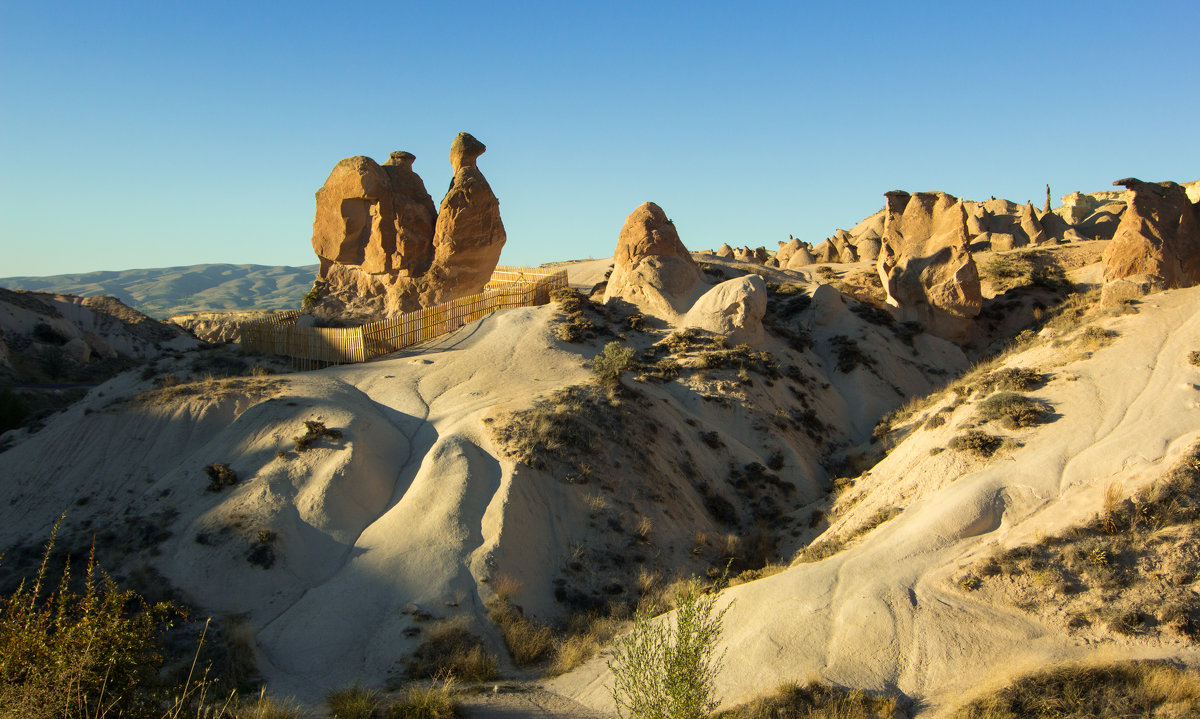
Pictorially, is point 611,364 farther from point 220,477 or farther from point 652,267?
point 220,477

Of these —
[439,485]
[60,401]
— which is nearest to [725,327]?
[439,485]

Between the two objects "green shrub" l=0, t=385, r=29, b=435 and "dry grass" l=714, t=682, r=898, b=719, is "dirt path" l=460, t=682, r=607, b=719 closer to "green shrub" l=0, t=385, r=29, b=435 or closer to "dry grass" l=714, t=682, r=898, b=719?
"dry grass" l=714, t=682, r=898, b=719

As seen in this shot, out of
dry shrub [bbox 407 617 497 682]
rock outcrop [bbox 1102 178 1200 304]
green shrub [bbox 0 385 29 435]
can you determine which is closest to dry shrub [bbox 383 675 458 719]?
dry shrub [bbox 407 617 497 682]

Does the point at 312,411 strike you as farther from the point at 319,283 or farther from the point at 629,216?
the point at 319,283

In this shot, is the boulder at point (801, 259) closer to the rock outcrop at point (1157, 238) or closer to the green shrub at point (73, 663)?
the rock outcrop at point (1157, 238)

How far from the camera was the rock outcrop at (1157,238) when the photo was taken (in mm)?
18406

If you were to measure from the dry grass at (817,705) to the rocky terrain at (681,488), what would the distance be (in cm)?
27

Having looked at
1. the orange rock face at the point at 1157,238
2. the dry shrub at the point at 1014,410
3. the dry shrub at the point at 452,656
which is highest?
the orange rock face at the point at 1157,238

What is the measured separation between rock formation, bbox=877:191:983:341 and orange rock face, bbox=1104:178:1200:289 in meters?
6.35

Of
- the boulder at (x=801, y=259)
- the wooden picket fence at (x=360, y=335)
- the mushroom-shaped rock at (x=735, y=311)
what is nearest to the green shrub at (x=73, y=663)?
the wooden picket fence at (x=360, y=335)

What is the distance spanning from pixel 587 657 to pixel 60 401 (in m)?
24.7

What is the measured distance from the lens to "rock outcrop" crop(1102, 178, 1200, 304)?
1841 centimetres

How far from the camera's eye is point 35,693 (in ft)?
19.6

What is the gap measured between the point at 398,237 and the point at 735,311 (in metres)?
13.9
